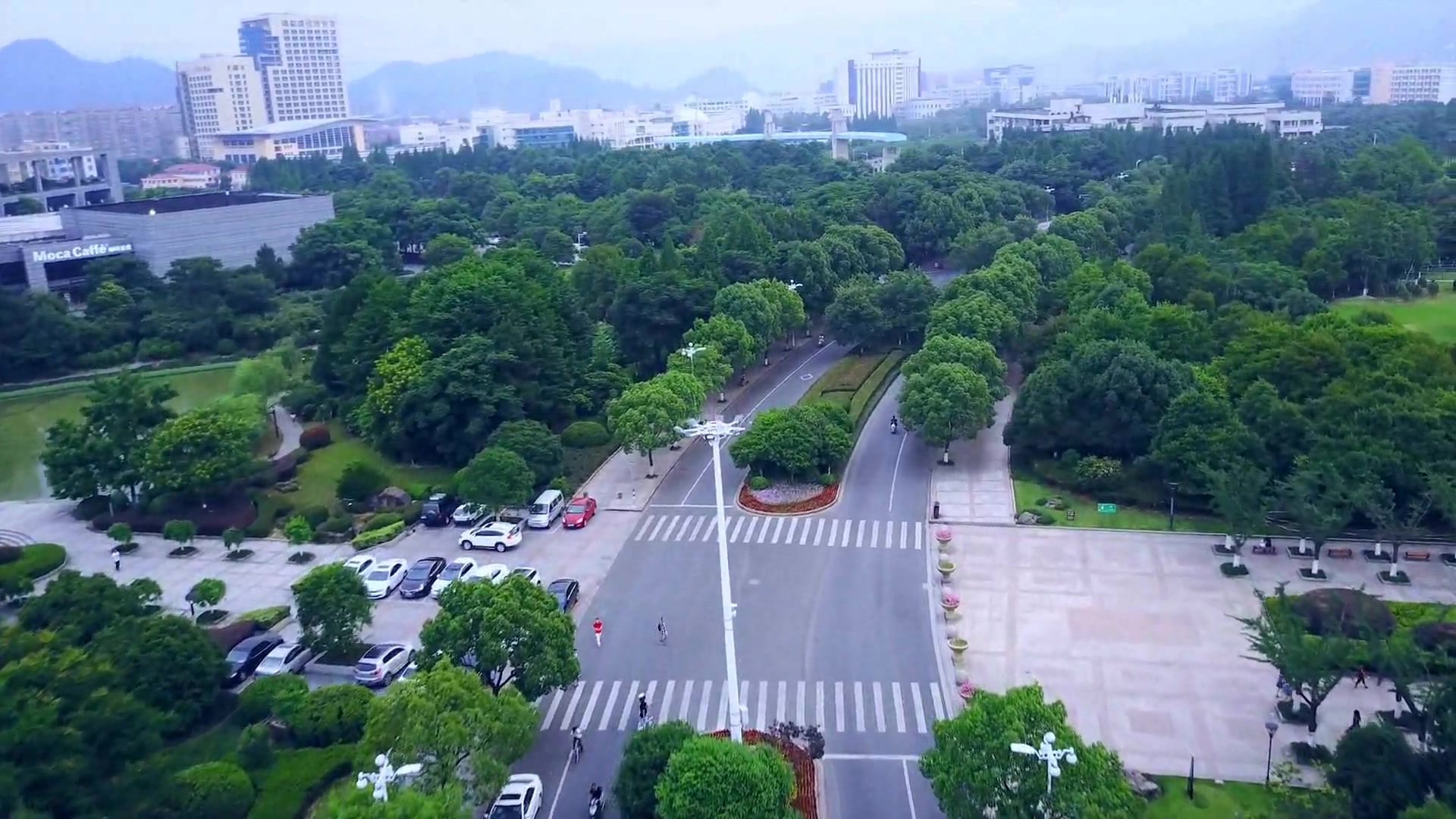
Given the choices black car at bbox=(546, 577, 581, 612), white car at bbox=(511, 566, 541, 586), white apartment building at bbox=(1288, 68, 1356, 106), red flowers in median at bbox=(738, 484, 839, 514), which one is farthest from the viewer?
white apartment building at bbox=(1288, 68, 1356, 106)

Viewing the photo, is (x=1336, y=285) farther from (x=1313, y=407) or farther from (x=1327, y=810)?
(x=1327, y=810)

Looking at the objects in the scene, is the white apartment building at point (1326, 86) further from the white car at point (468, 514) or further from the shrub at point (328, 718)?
the shrub at point (328, 718)

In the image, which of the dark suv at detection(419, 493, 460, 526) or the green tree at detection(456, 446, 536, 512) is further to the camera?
the dark suv at detection(419, 493, 460, 526)

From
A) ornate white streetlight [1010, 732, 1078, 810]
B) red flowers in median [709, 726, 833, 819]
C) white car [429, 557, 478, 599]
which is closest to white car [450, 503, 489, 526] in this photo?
white car [429, 557, 478, 599]

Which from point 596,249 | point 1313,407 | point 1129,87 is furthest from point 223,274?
point 1129,87

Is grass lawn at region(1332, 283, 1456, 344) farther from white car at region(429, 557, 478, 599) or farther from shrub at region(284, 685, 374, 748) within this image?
shrub at region(284, 685, 374, 748)

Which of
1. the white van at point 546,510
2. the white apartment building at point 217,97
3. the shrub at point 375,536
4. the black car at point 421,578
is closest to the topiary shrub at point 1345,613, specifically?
the white van at point 546,510
